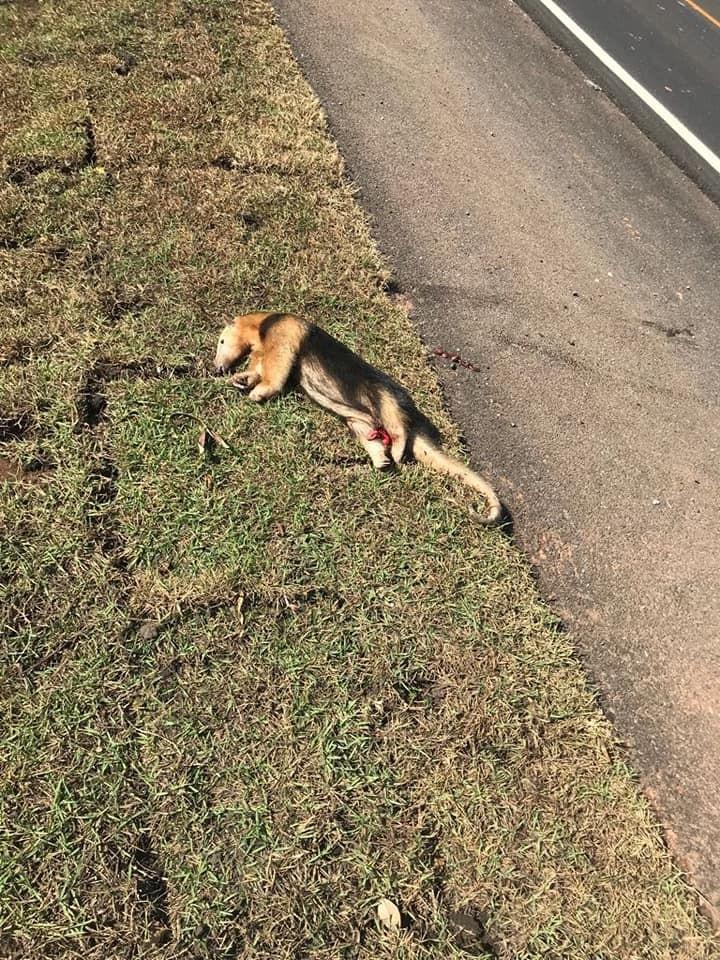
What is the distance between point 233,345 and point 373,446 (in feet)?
3.80

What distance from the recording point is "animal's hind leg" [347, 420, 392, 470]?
4.84 metres

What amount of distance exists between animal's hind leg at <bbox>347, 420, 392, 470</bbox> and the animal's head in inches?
34.3

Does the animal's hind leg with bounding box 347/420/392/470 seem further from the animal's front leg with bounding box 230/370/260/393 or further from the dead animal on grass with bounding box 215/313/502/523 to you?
the animal's front leg with bounding box 230/370/260/393

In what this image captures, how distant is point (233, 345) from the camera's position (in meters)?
5.00

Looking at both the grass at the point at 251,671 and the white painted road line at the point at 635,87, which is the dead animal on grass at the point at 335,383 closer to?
the grass at the point at 251,671

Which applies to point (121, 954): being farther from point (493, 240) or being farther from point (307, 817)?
point (493, 240)

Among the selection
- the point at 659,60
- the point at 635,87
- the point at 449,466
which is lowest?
the point at 449,466

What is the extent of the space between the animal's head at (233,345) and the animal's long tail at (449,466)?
1.30 m

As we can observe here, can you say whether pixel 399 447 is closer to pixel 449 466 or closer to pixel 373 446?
pixel 373 446

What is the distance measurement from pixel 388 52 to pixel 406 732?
8.50 m

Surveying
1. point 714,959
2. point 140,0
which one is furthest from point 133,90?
point 714,959

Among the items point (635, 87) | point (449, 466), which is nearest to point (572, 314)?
point (449, 466)

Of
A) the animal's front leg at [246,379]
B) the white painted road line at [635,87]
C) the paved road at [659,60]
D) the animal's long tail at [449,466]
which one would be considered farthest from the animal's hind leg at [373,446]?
the white painted road line at [635,87]

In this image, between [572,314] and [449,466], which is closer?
[449,466]
